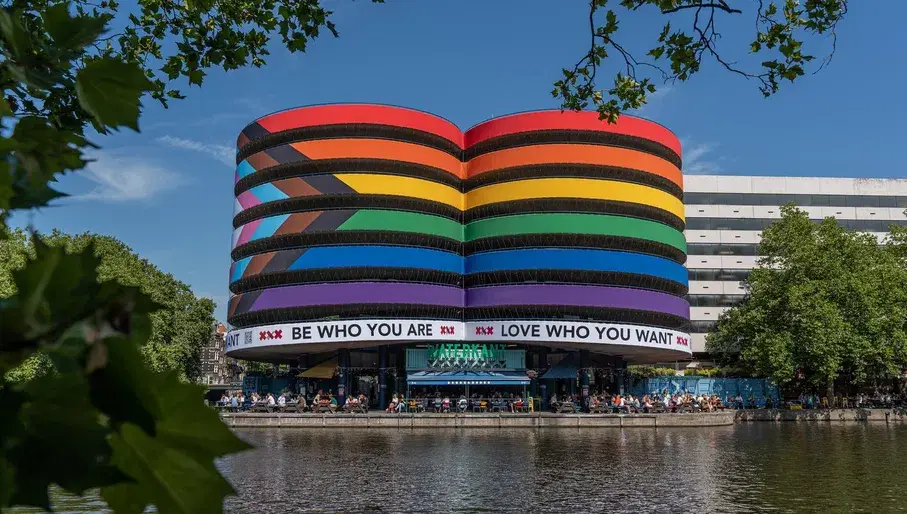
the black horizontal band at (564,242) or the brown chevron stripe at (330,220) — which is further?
the black horizontal band at (564,242)

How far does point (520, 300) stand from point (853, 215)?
42683 mm

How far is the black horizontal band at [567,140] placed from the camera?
4962 centimetres

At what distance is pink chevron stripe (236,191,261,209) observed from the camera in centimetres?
4938

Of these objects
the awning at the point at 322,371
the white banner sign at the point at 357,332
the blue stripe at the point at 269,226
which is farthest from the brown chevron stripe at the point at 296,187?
the awning at the point at 322,371

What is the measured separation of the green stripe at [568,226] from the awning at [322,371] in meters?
13.5

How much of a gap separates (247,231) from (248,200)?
7.54 ft

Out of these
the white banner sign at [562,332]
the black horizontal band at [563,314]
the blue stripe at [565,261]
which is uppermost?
the blue stripe at [565,261]

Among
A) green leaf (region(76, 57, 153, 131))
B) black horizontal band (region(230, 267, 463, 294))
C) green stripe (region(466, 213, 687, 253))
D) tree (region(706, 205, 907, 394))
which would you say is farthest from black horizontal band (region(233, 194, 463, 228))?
green leaf (region(76, 57, 153, 131))

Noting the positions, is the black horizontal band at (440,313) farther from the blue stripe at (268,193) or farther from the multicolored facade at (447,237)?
the blue stripe at (268,193)

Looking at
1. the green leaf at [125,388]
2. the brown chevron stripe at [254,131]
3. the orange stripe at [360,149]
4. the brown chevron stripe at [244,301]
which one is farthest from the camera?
the brown chevron stripe at [254,131]

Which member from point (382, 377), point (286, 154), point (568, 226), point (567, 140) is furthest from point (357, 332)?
point (567, 140)

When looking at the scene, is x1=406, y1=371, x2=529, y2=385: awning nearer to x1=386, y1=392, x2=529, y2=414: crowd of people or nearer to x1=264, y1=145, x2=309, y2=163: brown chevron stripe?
x1=386, y1=392, x2=529, y2=414: crowd of people

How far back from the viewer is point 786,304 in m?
50.2

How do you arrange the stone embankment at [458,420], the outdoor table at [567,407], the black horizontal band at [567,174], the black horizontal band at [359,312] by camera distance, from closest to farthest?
the stone embankment at [458,420] → the outdoor table at [567,407] → the black horizontal band at [359,312] → the black horizontal band at [567,174]
